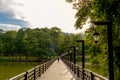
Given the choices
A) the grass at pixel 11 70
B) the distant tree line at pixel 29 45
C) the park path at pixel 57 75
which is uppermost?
the distant tree line at pixel 29 45

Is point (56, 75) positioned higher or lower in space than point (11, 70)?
higher

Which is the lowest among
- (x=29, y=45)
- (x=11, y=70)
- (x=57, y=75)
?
(x=11, y=70)

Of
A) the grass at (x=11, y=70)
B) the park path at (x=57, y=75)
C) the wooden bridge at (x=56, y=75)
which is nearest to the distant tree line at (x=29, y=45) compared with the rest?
the grass at (x=11, y=70)

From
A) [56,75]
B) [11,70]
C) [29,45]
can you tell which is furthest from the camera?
[29,45]

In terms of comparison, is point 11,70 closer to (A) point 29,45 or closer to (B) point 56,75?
(B) point 56,75

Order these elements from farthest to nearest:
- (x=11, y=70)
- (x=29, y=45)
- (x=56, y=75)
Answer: (x=29, y=45), (x=11, y=70), (x=56, y=75)

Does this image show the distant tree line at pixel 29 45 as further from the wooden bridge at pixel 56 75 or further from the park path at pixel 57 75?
the wooden bridge at pixel 56 75

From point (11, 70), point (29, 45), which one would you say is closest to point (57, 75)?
A: point (11, 70)

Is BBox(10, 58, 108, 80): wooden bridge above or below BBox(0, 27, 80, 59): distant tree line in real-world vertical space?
below

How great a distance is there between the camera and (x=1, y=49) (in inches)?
5113

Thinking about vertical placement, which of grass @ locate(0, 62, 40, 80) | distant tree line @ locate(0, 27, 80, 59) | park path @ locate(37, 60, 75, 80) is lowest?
grass @ locate(0, 62, 40, 80)

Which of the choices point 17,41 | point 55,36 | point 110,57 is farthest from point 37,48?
point 110,57

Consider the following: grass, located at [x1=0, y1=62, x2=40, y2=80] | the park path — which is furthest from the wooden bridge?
grass, located at [x1=0, y1=62, x2=40, y2=80]

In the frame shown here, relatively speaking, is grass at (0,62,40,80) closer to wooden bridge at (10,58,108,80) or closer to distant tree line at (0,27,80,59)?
wooden bridge at (10,58,108,80)
